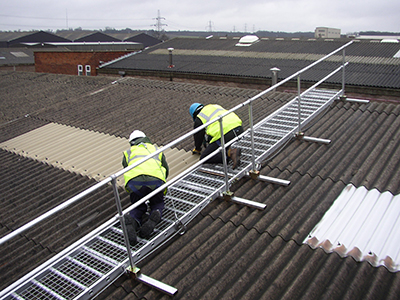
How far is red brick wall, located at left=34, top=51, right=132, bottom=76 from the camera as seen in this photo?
81.4 feet

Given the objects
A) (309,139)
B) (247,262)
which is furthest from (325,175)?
(247,262)

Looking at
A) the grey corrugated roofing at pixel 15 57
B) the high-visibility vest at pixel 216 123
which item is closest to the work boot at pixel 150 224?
the high-visibility vest at pixel 216 123

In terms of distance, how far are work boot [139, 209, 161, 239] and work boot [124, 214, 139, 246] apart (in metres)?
0.09

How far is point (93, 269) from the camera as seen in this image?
3.23 m

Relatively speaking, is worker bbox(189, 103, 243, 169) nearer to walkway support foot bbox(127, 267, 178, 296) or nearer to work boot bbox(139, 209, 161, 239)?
work boot bbox(139, 209, 161, 239)

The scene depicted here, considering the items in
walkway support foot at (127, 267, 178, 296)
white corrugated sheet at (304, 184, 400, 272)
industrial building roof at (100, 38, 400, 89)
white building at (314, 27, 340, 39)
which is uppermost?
white building at (314, 27, 340, 39)

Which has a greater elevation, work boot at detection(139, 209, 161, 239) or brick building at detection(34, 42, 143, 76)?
brick building at detection(34, 42, 143, 76)

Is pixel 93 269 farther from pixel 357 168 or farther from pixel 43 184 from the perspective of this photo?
pixel 357 168

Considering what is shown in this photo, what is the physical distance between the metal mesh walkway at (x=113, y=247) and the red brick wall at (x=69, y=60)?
21942 millimetres

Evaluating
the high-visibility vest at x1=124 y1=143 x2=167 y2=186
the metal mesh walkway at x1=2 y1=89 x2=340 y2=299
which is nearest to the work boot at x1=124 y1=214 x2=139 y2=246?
the metal mesh walkway at x1=2 y1=89 x2=340 y2=299

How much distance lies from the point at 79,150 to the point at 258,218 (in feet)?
15.0

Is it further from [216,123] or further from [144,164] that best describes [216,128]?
[144,164]

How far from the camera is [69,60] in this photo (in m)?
26.0

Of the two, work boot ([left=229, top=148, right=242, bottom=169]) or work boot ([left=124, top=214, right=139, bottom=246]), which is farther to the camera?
work boot ([left=229, top=148, right=242, bottom=169])
